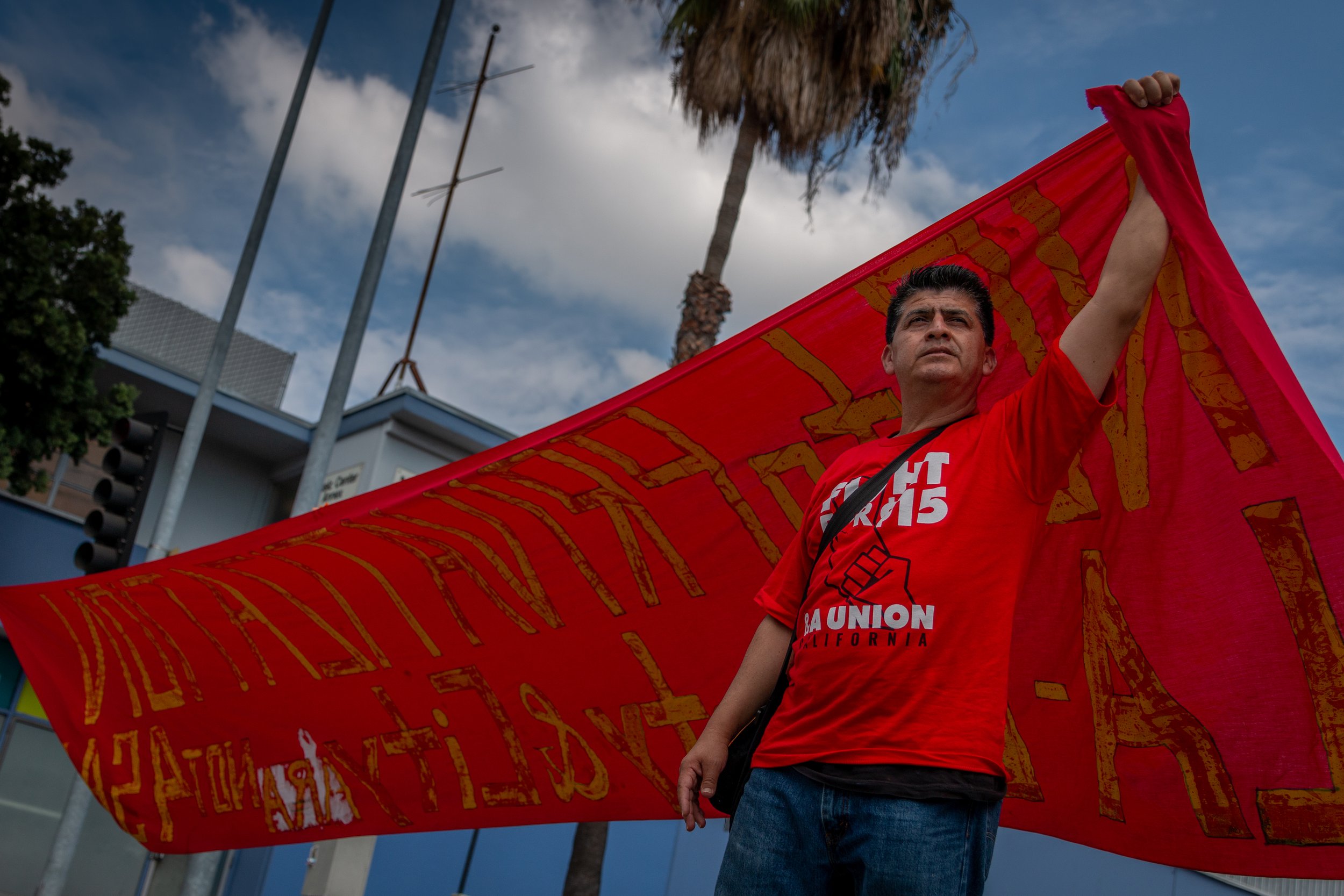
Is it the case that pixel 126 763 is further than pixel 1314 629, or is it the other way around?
pixel 126 763

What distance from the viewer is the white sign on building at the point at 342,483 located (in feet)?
44.2

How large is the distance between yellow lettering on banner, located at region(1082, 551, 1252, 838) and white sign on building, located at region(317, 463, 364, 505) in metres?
11.9

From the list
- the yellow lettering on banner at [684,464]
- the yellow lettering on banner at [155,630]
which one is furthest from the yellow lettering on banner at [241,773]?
the yellow lettering on banner at [684,464]

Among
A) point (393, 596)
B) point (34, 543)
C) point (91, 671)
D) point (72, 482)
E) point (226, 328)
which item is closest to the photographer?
point (393, 596)

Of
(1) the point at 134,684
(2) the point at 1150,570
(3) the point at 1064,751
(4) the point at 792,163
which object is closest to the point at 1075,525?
(2) the point at 1150,570

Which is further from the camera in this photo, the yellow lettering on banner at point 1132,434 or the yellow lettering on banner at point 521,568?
the yellow lettering on banner at point 521,568

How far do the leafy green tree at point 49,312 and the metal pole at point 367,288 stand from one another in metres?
4.54

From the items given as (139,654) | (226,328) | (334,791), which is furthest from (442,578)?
(226,328)

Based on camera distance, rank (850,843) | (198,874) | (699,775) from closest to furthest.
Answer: (850,843)
(699,775)
(198,874)

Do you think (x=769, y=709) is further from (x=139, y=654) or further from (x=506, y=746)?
(x=139, y=654)

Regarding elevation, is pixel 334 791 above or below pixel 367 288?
below

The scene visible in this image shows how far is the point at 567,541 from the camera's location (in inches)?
133

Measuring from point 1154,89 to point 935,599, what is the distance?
1072 millimetres

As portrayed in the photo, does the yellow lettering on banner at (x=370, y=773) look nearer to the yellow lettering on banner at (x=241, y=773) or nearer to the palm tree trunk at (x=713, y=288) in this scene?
the yellow lettering on banner at (x=241, y=773)
